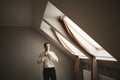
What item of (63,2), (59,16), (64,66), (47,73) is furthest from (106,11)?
(64,66)

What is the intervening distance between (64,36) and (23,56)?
7.97 feet

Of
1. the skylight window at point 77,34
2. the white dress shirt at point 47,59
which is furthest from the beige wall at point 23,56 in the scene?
the skylight window at point 77,34

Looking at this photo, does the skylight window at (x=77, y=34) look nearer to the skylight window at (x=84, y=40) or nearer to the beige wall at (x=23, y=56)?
the skylight window at (x=84, y=40)

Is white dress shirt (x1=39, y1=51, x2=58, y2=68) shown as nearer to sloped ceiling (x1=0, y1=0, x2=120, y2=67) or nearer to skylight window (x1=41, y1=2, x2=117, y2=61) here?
skylight window (x1=41, y1=2, x2=117, y2=61)

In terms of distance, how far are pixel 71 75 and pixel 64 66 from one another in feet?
1.34

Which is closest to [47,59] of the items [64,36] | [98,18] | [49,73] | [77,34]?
[49,73]

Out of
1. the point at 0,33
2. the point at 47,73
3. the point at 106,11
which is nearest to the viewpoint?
the point at 106,11

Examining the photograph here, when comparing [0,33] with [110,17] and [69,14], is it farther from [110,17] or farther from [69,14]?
[110,17]

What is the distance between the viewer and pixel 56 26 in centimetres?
464

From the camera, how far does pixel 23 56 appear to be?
652 centimetres

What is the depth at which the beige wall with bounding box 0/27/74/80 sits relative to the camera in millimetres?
6395

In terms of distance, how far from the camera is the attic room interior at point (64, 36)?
2.43 metres

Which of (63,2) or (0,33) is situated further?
(0,33)

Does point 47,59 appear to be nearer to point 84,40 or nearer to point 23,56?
point 84,40
